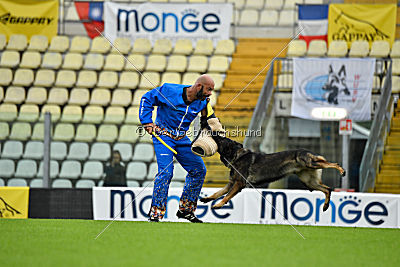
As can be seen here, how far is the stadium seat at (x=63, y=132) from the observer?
9773 mm

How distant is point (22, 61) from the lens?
14.7 m

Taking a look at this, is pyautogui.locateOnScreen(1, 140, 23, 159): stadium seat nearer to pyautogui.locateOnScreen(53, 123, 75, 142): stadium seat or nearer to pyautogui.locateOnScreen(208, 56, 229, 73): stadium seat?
pyautogui.locateOnScreen(53, 123, 75, 142): stadium seat

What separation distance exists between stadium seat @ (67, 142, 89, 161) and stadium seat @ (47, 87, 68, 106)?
362 cm

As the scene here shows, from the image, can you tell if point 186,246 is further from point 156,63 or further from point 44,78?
point 44,78

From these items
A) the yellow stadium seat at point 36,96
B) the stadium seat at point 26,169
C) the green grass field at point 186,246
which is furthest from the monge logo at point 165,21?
the green grass field at point 186,246

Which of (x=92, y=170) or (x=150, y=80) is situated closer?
(x=92, y=170)

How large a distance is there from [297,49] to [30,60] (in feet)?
20.0

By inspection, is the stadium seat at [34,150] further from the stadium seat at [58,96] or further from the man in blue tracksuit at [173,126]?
the stadium seat at [58,96]

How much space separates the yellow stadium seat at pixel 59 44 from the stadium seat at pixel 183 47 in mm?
2591

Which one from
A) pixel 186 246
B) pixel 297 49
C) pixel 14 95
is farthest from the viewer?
pixel 297 49

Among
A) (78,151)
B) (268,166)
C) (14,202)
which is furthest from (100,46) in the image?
(268,166)

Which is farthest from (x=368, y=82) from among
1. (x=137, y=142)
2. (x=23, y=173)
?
(x=23, y=173)

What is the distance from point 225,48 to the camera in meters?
14.8

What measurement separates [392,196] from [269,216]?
1748 millimetres
